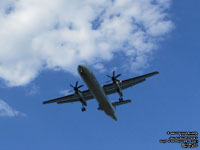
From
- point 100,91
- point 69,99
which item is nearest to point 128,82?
point 100,91

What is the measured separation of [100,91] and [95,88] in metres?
1.24

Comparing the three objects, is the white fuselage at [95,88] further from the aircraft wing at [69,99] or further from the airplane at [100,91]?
the aircraft wing at [69,99]

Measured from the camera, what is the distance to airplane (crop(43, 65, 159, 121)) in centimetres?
4631

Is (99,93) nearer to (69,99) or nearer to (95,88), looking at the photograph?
(95,88)

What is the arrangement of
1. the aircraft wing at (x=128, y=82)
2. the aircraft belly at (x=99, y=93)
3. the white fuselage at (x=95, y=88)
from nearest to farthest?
the white fuselage at (x=95, y=88) < the aircraft belly at (x=99, y=93) < the aircraft wing at (x=128, y=82)

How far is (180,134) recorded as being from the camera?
51.5 meters

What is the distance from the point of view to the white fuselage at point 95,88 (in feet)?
149

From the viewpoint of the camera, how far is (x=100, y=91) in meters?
48.2

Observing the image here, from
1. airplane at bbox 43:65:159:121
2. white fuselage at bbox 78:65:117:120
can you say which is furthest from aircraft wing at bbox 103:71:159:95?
white fuselage at bbox 78:65:117:120

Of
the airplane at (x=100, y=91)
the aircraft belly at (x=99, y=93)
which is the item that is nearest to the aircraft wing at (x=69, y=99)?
the airplane at (x=100, y=91)

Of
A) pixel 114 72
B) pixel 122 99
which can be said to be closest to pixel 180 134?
pixel 122 99

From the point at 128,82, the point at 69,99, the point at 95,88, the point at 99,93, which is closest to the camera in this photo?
the point at 95,88

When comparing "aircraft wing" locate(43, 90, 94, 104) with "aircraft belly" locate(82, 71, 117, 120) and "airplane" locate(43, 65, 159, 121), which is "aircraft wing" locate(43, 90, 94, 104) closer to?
"airplane" locate(43, 65, 159, 121)

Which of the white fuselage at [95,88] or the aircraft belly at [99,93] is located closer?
the white fuselage at [95,88]
